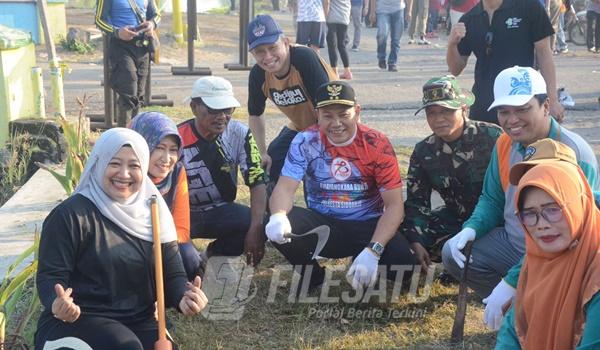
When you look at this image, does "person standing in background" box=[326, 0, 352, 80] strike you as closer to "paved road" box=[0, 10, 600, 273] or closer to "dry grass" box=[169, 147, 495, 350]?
"paved road" box=[0, 10, 600, 273]

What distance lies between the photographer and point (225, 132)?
177 inches

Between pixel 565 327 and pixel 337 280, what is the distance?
2.03 metres

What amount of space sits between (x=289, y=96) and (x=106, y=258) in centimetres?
194

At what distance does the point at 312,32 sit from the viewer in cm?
1045

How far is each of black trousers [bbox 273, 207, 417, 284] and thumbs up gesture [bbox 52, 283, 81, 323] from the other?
155 centimetres

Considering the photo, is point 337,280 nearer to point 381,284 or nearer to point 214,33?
point 381,284

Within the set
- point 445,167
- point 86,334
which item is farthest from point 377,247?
point 86,334

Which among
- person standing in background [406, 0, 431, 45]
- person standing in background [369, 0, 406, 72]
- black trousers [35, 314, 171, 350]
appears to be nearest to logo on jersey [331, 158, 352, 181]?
black trousers [35, 314, 171, 350]

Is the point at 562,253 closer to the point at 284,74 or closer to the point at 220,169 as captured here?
the point at 220,169

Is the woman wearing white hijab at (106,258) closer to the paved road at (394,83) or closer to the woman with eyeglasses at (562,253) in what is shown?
the woman with eyeglasses at (562,253)

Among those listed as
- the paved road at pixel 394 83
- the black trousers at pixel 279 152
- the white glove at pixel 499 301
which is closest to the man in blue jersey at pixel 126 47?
the paved road at pixel 394 83

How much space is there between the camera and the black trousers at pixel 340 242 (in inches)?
170

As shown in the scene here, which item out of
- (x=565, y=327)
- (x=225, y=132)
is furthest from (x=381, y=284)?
(x=565, y=327)

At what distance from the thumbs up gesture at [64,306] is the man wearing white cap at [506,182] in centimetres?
172
